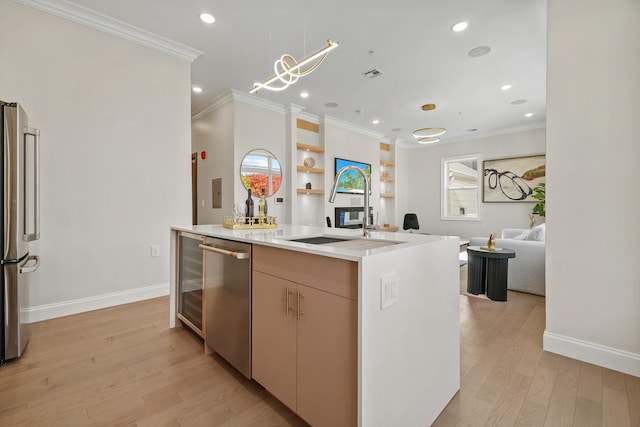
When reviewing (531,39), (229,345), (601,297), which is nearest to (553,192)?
(601,297)

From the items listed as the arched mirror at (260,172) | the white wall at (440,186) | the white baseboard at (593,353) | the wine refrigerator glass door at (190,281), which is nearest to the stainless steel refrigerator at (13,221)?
the wine refrigerator glass door at (190,281)

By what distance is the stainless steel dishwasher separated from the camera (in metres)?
1.66

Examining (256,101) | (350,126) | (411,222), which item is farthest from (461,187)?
(256,101)

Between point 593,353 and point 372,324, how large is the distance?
79.3 inches

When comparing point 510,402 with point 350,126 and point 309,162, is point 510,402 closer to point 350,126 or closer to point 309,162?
point 309,162

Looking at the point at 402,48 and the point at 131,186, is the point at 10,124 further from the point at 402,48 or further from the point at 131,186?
the point at 402,48

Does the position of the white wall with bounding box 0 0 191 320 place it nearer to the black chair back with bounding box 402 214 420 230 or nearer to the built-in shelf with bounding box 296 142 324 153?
the built-in shelf with bounding box 296 142 324 153

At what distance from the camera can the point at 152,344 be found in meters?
2.22

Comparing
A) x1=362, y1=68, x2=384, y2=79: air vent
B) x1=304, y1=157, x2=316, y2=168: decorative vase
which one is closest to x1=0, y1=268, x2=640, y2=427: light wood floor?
x1=362, y1=68, x2=384, y2=79: air vent

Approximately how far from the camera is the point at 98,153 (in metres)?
2.96

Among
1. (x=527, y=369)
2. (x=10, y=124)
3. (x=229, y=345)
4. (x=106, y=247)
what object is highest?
(x=10, y=124)

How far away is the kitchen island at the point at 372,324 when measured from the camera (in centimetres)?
106

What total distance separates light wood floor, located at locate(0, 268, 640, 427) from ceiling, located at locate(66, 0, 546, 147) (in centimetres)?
304

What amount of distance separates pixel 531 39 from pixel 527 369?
136 inches
